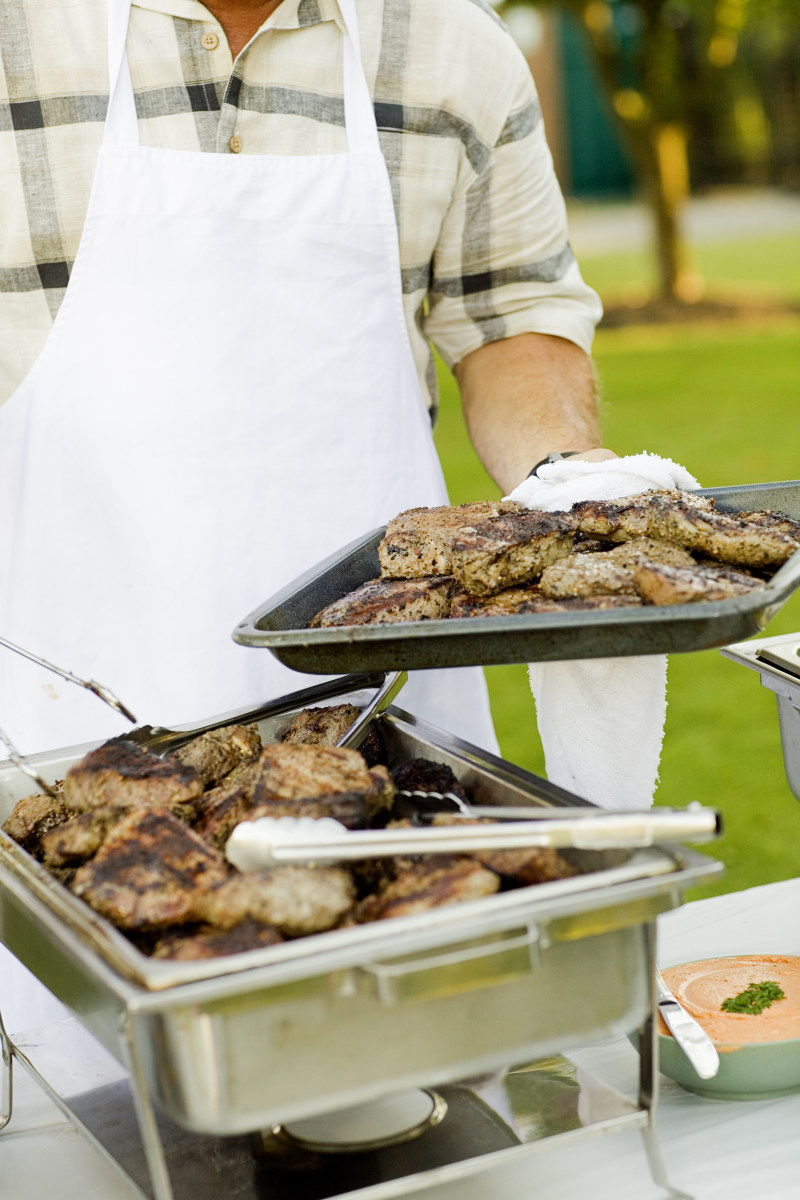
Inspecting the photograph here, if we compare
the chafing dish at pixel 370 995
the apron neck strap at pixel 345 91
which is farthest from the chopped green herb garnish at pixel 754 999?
the apron neck strap at pixel 345 91

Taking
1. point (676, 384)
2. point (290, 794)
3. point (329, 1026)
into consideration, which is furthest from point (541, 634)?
point (676, 384)

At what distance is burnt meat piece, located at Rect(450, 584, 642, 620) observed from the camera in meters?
1.37

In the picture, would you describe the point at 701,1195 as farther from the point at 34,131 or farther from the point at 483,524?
the point at 34,131

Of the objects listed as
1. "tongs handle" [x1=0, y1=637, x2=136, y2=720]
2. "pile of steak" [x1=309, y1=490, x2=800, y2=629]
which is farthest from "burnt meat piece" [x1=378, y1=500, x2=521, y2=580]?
"tongs handle" [x1=0, y1=637, x2=136, y2=720]

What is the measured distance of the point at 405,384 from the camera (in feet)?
7.26

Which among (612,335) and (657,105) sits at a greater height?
(657,105)

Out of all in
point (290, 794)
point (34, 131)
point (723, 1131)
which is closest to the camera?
point (290, 794)

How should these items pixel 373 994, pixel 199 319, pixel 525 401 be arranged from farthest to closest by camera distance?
pixel 525 401, pixel 199 319, pixel 373 994

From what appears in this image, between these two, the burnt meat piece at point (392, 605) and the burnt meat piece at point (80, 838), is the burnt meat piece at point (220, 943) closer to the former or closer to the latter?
the burnt meat piece at point (80, 838)

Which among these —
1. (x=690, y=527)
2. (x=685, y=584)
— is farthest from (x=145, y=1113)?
(x=690, y=527)

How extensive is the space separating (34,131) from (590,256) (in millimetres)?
17325

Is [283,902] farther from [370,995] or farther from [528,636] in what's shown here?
[528,636]

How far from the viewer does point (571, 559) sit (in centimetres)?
148

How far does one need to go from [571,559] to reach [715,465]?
22.6 ft
